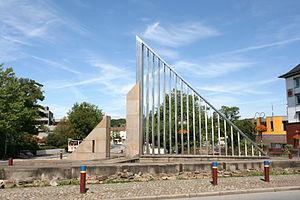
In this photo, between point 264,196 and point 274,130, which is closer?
point 264,196

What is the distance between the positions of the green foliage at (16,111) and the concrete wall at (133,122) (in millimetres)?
17682

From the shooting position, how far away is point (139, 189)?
7848mm

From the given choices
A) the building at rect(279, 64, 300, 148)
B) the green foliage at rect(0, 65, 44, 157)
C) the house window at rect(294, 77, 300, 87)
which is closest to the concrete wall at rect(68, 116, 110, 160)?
the green foliage at rect(0, 65, 44, 157)

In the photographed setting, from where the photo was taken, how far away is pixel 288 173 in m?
11.1

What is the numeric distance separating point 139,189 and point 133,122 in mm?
6873

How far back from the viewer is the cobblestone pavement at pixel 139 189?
707 cm

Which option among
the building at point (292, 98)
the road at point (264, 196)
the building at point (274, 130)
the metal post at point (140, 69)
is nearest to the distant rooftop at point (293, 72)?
the building at point (292, 98)

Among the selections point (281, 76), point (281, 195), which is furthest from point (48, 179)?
point (281, 76)

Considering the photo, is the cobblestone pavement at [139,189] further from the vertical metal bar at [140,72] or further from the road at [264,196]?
the vertical metal bar at [140,72]

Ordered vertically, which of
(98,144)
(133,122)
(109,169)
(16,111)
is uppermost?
(16,111)

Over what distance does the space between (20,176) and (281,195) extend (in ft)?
28.9

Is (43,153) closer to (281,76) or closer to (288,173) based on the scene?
(288,173)

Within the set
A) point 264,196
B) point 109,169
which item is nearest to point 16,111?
point 109,169

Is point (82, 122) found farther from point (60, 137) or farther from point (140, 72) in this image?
point (140, 72)
